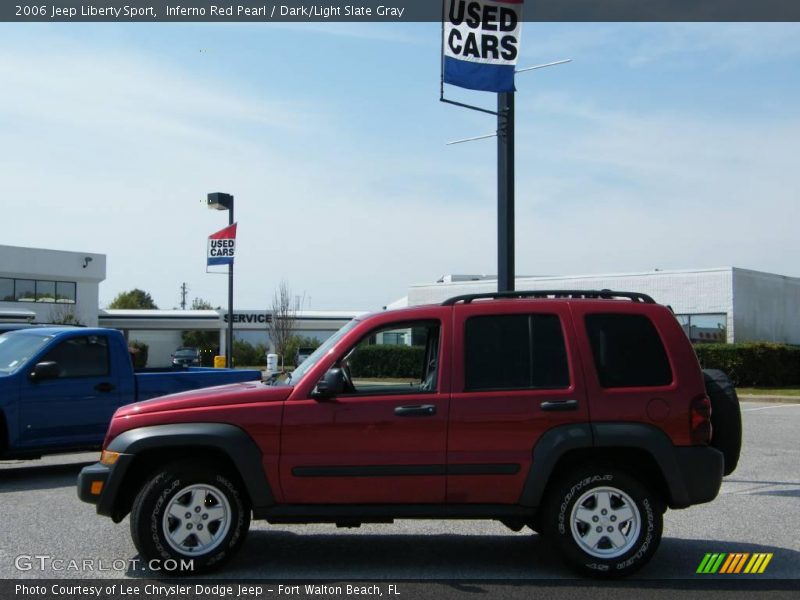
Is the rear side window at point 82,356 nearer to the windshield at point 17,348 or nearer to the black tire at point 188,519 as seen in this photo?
the windshield at point 17,348

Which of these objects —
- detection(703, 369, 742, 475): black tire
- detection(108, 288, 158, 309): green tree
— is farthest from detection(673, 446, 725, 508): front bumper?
detection(108, 288, 158, 309): green tree

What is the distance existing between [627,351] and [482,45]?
5503 mm

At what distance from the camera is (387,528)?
8.04 meters

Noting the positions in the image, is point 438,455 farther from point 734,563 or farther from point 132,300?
point 132,300

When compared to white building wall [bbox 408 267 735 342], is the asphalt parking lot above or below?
below

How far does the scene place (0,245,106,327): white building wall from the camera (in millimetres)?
47781

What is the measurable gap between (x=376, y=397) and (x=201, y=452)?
4.26ft

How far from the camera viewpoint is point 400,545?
7.34 meters

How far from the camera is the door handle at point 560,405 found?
6223mm

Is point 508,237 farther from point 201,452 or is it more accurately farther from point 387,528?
point 201,452

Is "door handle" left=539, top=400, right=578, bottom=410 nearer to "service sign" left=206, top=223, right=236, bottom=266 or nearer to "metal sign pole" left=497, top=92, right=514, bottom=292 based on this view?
"metal sign pole" left=497, top=92, right=514, bottom=292

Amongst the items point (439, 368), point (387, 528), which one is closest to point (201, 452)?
point (439, 368)

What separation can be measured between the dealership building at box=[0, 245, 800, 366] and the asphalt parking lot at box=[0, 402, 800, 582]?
53.9 ft

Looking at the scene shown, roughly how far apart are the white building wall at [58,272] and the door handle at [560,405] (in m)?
44.3
